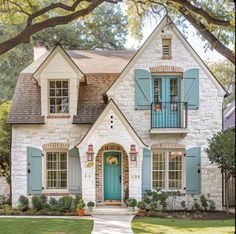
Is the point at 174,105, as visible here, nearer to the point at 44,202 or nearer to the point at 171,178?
the point at 171,178

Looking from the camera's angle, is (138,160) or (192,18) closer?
(192,18)

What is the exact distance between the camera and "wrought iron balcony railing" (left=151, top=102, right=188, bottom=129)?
16.4 metres

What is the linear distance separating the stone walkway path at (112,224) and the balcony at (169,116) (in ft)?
12.2

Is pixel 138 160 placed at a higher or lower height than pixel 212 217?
higher

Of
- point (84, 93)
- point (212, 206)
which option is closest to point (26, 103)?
point (84, 93)

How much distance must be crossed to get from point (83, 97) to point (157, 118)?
3.20 meters

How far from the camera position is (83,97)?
17.4m

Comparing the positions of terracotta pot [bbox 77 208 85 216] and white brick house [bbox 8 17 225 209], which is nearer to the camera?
terracotta pot [bbox 77 208 85 216]

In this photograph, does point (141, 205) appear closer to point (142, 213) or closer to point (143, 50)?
point (142, 213)

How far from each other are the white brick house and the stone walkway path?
2146 millimetres

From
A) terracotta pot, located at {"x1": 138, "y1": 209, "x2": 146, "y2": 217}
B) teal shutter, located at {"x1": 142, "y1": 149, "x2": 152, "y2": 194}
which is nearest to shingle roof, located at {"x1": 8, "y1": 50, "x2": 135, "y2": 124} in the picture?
teal shutter, located at {"x1": 142, "y1": 149, "x2": 152, "y2": 194}

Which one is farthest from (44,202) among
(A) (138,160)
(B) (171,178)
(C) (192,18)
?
(C) (192,18)

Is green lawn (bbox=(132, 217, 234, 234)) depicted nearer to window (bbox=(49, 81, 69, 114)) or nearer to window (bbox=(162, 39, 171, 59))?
window (bbox=(49, 81, 69, 114))

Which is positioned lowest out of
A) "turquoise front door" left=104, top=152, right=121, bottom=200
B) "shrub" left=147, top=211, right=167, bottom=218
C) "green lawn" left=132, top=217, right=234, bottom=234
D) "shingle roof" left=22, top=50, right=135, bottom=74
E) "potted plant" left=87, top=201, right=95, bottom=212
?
"shrub" left=147, top=211, right=167, bottom=218
